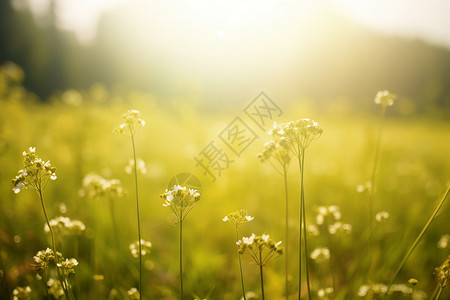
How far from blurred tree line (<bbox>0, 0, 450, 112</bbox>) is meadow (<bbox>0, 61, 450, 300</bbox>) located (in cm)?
1386

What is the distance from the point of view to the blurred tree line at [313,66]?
2036 cm

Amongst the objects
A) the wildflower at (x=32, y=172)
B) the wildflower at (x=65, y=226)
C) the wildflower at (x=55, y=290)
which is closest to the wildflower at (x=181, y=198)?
the wildflower at (x=32, y=172)

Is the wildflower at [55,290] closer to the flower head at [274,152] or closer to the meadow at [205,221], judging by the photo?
the meadow at [205,221]

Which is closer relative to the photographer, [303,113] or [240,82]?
[303,113]

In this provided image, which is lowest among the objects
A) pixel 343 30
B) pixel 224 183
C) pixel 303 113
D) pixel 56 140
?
pixel 224 183

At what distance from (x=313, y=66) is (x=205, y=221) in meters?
30.0

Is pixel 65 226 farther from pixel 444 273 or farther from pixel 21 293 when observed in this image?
pixel 444 273

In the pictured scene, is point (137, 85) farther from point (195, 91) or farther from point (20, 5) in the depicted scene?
point (195, 91)

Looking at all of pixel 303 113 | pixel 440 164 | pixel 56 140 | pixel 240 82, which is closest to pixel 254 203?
pixel 303 113

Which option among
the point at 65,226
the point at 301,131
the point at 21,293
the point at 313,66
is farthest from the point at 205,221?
the point at 313,66

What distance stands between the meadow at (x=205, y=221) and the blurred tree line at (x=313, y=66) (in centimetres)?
1386

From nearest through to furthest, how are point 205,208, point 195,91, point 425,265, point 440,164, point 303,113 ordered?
point 425,265
point 205,208
point 195,91
point 303,113
point 440,164

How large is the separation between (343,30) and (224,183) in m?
29.1

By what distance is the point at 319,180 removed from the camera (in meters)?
5.65
